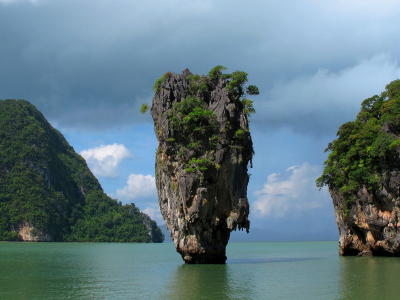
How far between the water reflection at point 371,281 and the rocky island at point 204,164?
8.64 metres

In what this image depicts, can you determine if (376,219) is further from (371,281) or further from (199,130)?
(199,130)

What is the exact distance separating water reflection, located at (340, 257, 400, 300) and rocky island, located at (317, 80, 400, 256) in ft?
15.3

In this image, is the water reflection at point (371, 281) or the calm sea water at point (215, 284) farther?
the calm sea water at point (215, 284)

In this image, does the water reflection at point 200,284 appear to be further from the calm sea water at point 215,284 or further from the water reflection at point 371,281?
the water reflection at point 371,281

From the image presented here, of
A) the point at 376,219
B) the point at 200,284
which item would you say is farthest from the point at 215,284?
the point at 376,219

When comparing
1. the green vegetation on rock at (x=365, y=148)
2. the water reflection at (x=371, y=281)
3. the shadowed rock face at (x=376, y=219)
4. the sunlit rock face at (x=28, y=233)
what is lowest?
the sunlit rock face at (x=28, y=233)

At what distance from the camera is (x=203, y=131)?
27141 mm

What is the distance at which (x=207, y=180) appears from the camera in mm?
26547

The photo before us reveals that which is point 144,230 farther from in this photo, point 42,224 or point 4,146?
point 4,146

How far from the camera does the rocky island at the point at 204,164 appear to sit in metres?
26.2

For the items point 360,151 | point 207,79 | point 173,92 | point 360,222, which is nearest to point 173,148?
point 173,92

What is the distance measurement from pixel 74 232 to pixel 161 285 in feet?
366

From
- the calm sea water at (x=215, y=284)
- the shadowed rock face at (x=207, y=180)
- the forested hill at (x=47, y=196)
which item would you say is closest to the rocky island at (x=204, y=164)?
the shadowed rock face at (x=207, y=180)

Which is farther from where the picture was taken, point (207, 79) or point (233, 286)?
point (207, 79)
